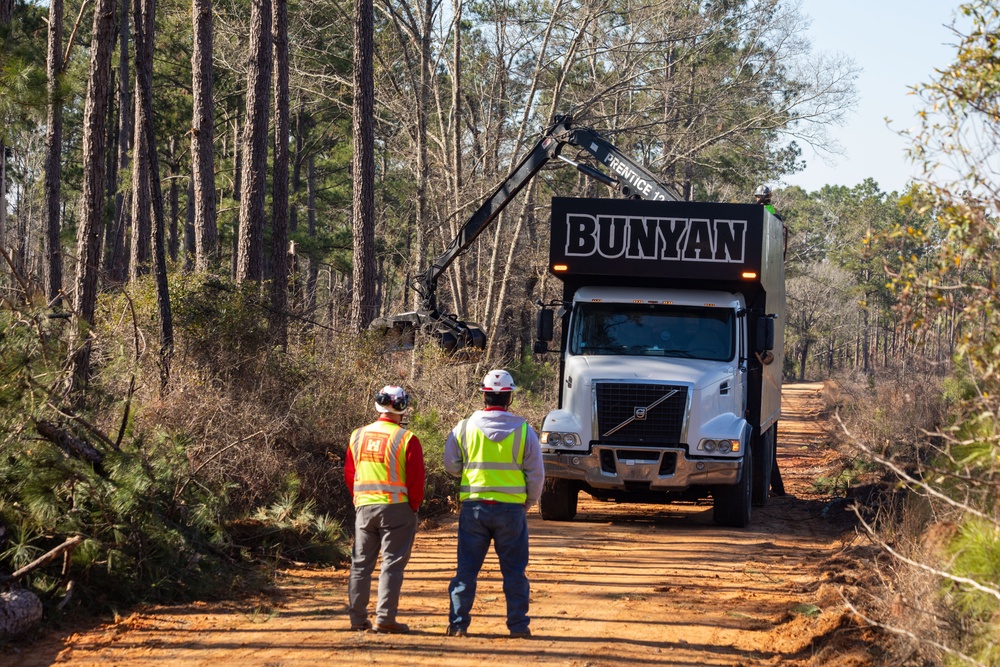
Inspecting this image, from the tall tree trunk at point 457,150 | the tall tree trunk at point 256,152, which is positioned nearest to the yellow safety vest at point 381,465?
the tall tree trunk at point 256,152

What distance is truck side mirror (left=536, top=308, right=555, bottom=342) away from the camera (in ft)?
43.7

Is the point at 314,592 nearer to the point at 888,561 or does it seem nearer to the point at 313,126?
the point at 888,561

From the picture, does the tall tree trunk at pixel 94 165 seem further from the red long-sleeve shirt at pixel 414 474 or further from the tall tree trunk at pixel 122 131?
the tall tree trunk at pixel 122 131

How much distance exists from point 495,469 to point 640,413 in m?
5.19

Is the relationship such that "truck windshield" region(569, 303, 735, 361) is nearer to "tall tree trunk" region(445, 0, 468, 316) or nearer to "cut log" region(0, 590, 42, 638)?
"cut log" region(0, 590, 42, 638)

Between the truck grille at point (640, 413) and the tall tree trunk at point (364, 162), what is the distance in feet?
27.6

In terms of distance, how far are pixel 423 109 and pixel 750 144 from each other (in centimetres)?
1059

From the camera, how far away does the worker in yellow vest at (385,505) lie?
7.65 metres

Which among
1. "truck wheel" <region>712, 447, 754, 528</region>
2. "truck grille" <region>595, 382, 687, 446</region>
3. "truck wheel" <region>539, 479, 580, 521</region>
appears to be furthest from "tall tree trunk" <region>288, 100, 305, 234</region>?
"truck wheel" <region>712, 447, 754, 528</region>

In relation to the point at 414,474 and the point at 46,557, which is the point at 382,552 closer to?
the point at 414,474

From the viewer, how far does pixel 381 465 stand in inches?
302

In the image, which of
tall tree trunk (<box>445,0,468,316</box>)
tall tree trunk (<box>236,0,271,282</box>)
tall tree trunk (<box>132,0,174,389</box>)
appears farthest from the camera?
tall tree trunk (<box>445,0,468,316</box>)

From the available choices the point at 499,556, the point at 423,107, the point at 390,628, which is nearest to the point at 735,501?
the point at 499,556

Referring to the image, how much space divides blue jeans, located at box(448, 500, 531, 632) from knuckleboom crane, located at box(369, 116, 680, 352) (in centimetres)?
974
